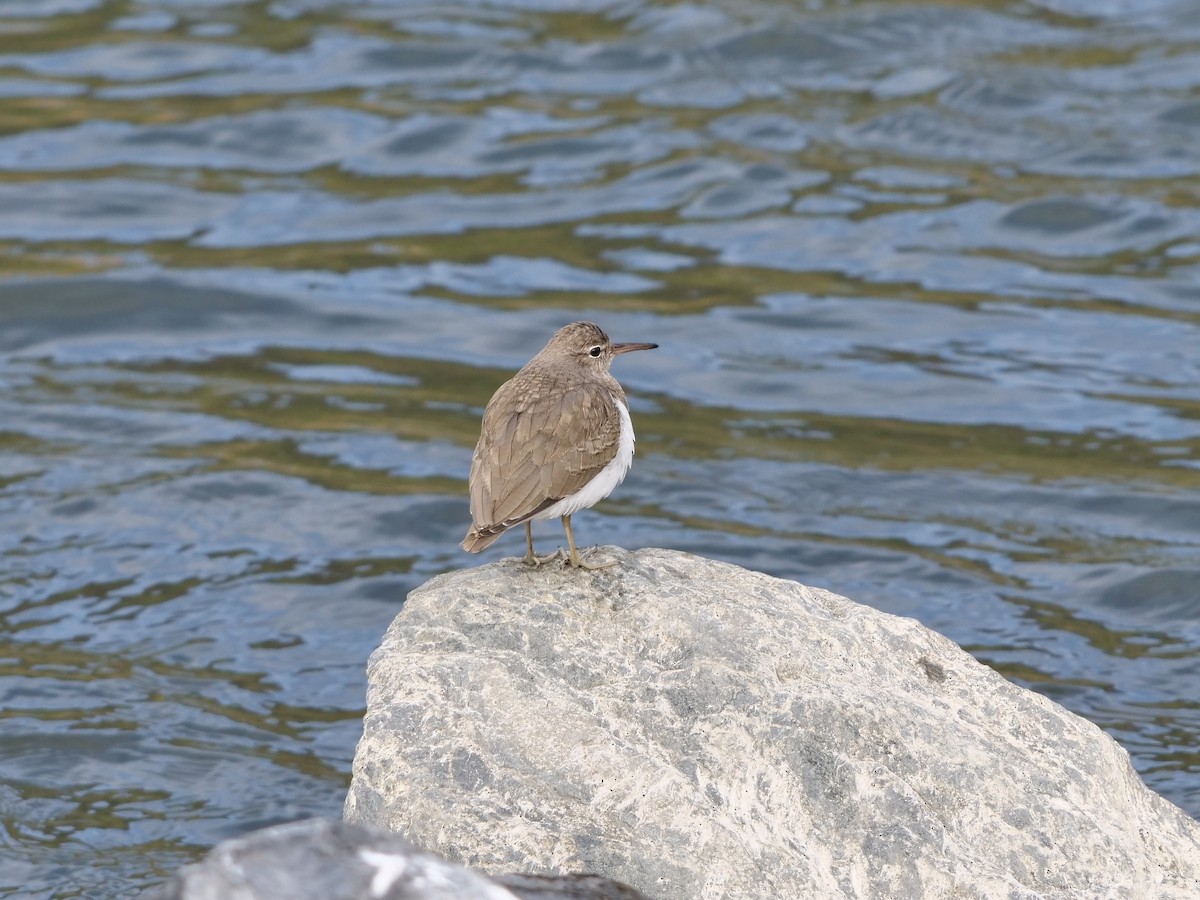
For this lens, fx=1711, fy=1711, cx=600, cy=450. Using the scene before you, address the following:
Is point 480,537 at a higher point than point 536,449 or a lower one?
lower

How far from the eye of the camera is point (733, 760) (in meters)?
5.43

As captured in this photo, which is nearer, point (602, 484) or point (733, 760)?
point (733, 760)

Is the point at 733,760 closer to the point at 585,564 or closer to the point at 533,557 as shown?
the point at 585,564

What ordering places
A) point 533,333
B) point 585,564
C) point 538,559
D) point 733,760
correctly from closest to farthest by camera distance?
point 733,760 → point 585,564 → point 538,559 → point 533,333

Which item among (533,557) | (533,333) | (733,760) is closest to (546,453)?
(533,557)

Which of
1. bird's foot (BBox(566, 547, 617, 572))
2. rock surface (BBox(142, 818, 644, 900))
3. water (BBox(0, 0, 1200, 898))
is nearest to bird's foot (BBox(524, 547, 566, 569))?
bird's foot (BBox(566, 547, 617, 572))

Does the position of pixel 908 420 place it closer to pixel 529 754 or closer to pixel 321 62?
pixel 529 754

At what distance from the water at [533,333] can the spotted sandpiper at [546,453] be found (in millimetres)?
2398

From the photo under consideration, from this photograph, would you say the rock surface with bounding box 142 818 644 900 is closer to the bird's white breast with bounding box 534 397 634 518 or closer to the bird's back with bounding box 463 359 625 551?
the bird's back with bounding box 463 359 625 551

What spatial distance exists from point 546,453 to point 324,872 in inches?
106

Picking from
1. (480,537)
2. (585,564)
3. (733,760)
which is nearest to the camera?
(733,760)

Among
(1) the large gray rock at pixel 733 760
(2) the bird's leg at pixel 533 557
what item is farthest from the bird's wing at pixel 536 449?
(1) the large gray rock at pixel 733 760

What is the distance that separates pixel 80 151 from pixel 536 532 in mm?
8189

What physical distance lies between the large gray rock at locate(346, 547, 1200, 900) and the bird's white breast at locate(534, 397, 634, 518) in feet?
1.43
